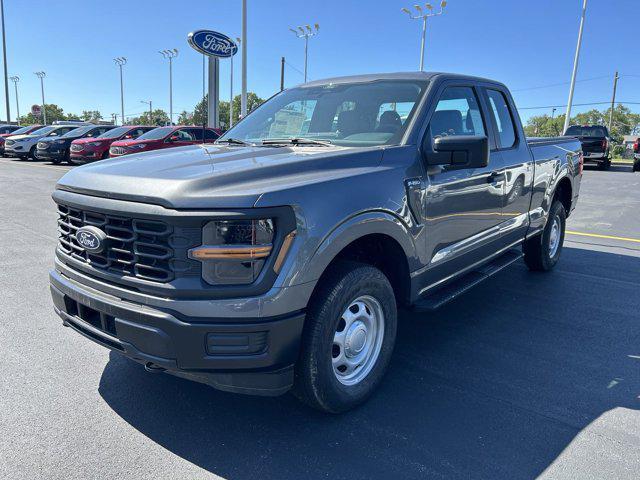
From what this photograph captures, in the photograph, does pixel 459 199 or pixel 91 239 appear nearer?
pixel 91 239

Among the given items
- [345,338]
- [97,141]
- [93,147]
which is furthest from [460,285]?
[97,141]

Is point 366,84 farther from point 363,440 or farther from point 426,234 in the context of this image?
point 363,440

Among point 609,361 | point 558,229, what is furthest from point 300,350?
point 558,229

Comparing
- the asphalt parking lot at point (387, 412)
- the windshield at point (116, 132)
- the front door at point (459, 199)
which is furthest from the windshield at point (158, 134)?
the front door at point (459, 199)

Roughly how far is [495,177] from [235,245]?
2.63 m

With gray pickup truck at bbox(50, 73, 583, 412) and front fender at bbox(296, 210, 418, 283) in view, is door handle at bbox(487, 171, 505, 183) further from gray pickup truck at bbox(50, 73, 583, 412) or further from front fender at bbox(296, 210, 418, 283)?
front fender at bbox(296, 210, 418, 283)

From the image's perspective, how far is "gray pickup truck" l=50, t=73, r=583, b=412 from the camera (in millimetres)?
2232

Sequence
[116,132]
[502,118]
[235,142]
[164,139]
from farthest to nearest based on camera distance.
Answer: [116,132] → [164,139] → [502,118] → [235,142]

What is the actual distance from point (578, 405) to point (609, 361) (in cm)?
83

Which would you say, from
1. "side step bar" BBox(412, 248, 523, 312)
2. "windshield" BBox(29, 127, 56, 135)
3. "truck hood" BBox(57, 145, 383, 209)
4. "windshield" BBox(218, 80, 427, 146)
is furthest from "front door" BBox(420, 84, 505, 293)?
"windshield" BBox(29, 127, 56, 135)

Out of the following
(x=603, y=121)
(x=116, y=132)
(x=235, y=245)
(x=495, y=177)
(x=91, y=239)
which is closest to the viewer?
(x=235, y=245)

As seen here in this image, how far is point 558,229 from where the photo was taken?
604 centimetres

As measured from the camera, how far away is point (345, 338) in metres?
2.79

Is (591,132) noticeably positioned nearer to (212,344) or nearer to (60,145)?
(60,145)
